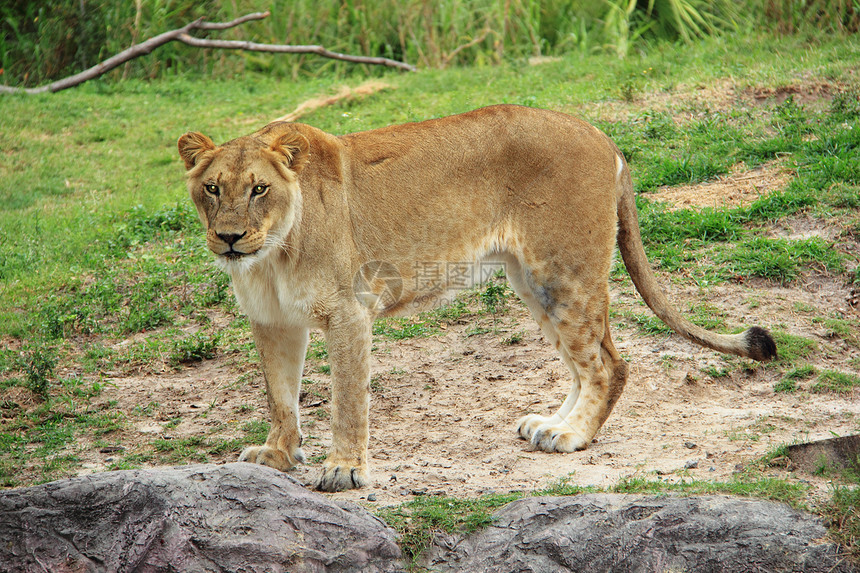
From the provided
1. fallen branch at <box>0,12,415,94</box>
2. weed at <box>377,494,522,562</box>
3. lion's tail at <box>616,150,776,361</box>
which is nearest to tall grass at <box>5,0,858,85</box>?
fallen branch at <box>0,12,415,94</box>

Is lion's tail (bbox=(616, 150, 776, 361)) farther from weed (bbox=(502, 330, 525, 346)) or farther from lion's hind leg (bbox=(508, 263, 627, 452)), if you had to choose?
weed (bbox=(502, 330, 525, 346))

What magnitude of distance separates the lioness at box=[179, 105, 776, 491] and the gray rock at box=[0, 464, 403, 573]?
770 millimetres

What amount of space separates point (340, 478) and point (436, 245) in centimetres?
136

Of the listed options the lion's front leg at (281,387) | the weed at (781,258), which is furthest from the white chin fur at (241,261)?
the weed at (781,258)

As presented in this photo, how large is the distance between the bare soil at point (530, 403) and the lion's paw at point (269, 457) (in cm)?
7

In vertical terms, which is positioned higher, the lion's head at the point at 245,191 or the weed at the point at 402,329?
the lion's head at the point at 245,191

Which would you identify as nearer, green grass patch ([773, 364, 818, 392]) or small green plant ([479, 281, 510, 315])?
green grass patch ([773, 364, 818, 392])

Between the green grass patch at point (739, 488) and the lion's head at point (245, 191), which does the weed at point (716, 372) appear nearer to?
the green grass patch at point (739, 488)

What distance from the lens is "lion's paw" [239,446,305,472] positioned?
4445 millimetres

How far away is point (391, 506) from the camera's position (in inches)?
155

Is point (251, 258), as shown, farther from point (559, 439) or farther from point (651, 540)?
point (651, 540)

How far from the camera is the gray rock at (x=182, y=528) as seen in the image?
3.31m

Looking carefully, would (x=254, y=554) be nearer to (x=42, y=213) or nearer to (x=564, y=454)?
(x=564, y=454)

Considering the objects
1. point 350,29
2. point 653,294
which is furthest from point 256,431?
point 350,29
